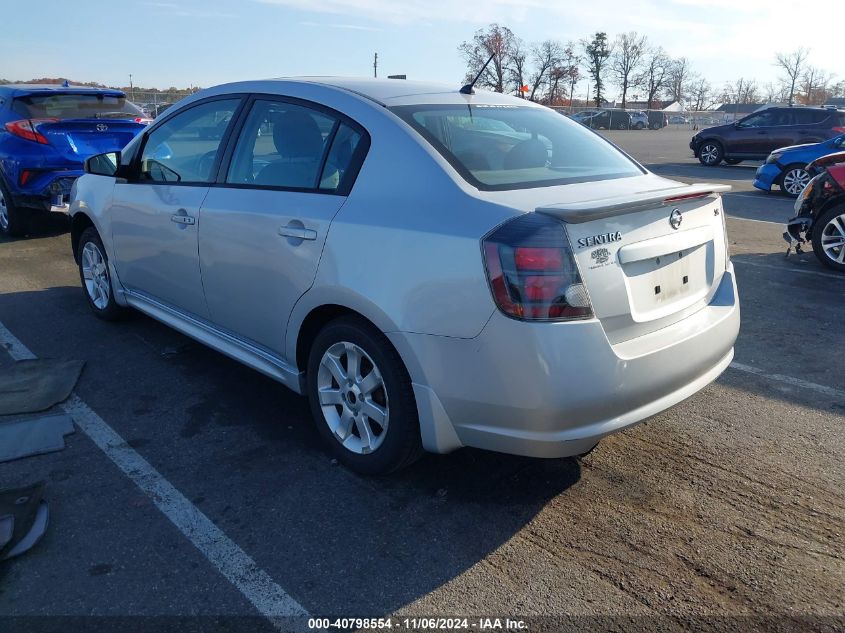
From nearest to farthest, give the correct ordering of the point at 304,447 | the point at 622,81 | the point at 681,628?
the point at 681,628 → the point at 304,447 → the point at 622,81

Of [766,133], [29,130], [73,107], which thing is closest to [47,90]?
[73,107]

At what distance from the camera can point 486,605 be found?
2.45 meters

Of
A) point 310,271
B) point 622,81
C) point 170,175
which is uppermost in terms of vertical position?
point 622,81

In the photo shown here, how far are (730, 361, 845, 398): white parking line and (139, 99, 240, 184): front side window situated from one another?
3575 millimetres

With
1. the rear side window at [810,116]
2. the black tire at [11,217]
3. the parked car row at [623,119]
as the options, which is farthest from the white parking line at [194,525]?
the parked car row at [623,119]

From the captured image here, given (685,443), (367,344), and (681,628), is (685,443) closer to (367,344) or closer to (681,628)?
(681,628)

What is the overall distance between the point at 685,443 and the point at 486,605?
1.64 meters

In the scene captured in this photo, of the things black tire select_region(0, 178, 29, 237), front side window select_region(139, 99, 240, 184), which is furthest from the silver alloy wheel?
black tire select_region(0, 178, 29, 237)

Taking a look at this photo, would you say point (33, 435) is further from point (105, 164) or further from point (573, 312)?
point (573, 312)

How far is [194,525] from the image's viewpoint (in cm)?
288

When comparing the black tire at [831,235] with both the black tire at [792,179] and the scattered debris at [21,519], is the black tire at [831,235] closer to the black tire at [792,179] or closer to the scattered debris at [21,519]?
the black tire at [792,179]

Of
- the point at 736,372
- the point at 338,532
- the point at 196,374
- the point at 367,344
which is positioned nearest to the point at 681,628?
the point at 338,532

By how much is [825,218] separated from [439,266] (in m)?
6.38

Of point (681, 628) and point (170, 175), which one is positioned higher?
point (170, 175)
